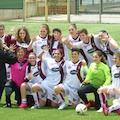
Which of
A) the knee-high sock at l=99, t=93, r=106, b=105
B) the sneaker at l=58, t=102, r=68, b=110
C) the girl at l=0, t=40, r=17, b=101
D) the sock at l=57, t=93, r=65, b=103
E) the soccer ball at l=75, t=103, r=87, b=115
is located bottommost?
the sneaker at l=58, t=102, r=68, b=110

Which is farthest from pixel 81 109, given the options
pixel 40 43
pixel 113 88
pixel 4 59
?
pixel 40 43

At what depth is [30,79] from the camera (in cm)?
872

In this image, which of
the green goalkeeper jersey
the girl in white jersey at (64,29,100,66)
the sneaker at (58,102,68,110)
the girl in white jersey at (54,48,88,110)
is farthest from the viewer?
the girl in white jersey at (64,29,100,66)

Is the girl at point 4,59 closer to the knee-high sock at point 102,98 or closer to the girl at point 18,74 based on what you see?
the girl at point 18,74

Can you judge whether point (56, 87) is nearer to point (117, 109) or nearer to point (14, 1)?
point (117, 109)

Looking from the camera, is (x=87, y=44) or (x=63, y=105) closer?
(x=63, y=105)

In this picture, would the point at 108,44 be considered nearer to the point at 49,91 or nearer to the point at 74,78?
the point at 74,78

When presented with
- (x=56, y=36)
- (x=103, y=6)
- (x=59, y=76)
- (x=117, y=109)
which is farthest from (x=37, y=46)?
(x=103, y=6)

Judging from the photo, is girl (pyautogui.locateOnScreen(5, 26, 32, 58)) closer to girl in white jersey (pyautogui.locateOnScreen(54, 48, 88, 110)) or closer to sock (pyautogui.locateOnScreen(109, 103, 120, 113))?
girl in white jersey (pyautogui.locateOnScreen(54, 48, 88, 110))

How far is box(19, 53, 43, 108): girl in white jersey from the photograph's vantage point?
8.59 meters

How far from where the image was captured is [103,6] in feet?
84.0

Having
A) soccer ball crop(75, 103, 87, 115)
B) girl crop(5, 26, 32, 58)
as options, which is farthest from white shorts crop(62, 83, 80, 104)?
girl crop(5, 26, 32, 58)

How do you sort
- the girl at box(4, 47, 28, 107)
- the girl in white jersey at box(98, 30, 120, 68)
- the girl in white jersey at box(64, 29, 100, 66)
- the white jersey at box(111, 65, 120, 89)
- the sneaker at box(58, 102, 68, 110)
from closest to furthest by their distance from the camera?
the white jersey at box(111, 65, 120, 89) → the sneaker at box(58, 102, 68, 110) → the girl at box(4, 47, 28, 107) → the girl in white jersey at box(98, 30, 120, 68) → the girl in white jersey at box(64, 29, 100, 66)

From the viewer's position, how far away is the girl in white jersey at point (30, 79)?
28.2 ft
